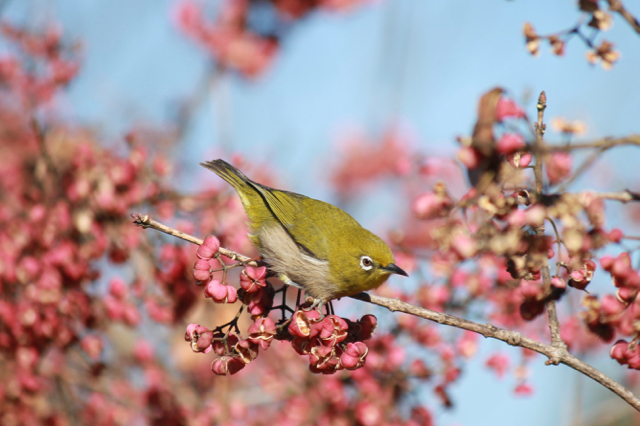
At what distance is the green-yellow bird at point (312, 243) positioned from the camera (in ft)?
10.6

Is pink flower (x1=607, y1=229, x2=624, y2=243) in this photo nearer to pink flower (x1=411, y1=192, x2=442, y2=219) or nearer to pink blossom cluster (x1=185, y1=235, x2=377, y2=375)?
pink flower (x1=411, y1=192, x2=442, y2=219)

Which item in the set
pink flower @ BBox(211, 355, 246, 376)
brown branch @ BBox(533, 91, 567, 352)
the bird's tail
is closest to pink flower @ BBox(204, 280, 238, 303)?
pink flower @ BBox(211, 355, 246, 376)

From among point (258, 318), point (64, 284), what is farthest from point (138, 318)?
point (258, 318)

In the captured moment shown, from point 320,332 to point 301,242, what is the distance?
1.26 meters

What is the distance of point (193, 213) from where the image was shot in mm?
4375

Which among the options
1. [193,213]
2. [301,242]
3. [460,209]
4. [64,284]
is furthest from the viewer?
[193,213]

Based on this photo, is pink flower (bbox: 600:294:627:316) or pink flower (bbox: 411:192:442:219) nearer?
pink flower (bbox: 600:294:627:316)

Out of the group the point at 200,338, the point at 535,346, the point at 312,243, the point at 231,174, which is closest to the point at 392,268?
the point at 312,243

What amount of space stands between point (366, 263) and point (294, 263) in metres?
0.48

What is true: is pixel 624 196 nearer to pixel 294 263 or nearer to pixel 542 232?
pixel 542 232

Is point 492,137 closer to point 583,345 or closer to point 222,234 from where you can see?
point 222,234

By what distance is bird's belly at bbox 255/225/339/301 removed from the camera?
3229mm

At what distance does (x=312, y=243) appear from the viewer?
11.7ft

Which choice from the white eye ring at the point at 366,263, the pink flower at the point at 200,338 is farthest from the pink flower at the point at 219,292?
the white eye ring at the point at 366,263
